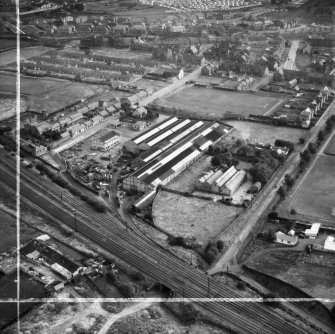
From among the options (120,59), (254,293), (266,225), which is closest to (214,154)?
(266,225)

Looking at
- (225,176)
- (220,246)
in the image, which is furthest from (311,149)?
(220,246)

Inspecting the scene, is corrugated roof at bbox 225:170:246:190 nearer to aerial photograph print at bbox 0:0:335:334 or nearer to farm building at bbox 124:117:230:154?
aerial photograph print at bbox 0:0:335:334

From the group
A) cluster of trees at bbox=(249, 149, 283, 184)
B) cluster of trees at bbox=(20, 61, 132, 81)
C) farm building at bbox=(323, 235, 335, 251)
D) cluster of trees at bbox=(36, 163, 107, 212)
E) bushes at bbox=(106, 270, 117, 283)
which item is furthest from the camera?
cluster of trees at bbox=(20, 61, 132, 81)

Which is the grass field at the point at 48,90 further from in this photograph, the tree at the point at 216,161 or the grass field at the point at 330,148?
the grass field at the point at 330,148

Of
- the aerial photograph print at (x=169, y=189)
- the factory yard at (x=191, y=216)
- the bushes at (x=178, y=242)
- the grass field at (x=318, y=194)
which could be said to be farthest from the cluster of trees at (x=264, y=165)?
the bushes at (x=178, y=242)

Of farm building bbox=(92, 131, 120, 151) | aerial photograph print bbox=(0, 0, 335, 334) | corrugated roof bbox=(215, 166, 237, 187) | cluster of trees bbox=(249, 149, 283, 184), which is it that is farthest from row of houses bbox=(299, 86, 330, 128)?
farm building bbox=(92, 131, 120, 151)

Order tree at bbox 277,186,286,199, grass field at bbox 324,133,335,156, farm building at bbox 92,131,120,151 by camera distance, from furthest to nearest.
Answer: farm building at bbox 92,131,120,151 → grass field at bbox 324,133,335,156 → tree at bbox 277,186,286,199

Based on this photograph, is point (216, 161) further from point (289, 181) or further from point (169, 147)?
point (289, 181)
